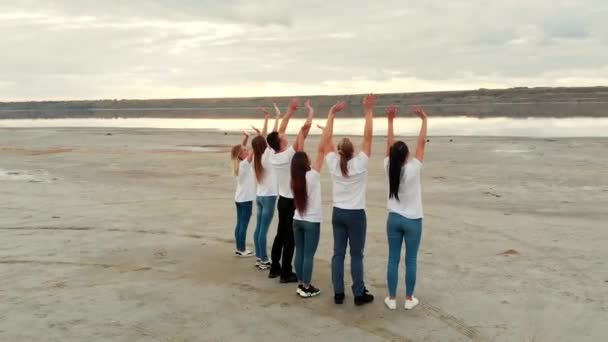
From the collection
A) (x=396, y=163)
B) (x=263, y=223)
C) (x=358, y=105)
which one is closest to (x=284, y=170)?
(x=263, y=223)

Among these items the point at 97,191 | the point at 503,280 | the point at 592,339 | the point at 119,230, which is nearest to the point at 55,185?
the point at 97,191

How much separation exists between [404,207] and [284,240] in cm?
176

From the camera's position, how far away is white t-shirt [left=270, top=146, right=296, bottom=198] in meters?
7.03

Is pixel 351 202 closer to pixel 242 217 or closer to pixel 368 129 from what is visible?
pixel 368 129

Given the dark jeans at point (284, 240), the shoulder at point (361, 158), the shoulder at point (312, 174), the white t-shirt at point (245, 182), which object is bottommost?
the dark jeans at point (284, 240)

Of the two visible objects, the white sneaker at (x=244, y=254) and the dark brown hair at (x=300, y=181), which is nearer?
the dark brown hair at (x=300, y=181)

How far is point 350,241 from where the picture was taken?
636cm

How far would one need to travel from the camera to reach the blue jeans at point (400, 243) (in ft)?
20.1

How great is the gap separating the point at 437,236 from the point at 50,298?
5697 millimetres

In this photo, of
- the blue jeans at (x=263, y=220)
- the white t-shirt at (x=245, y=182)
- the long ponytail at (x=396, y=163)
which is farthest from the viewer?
the white t-shirt at (x=245, y=182)

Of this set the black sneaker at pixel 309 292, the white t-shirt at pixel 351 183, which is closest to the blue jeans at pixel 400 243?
the white t-shirt at pixel 351 183

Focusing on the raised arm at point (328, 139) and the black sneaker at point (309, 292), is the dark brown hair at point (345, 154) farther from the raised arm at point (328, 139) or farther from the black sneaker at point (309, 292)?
the black sneaker at point (309, 292)

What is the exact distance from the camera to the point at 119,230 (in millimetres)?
9883

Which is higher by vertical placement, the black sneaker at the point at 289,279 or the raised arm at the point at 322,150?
the raised arm at the point at 322,150
